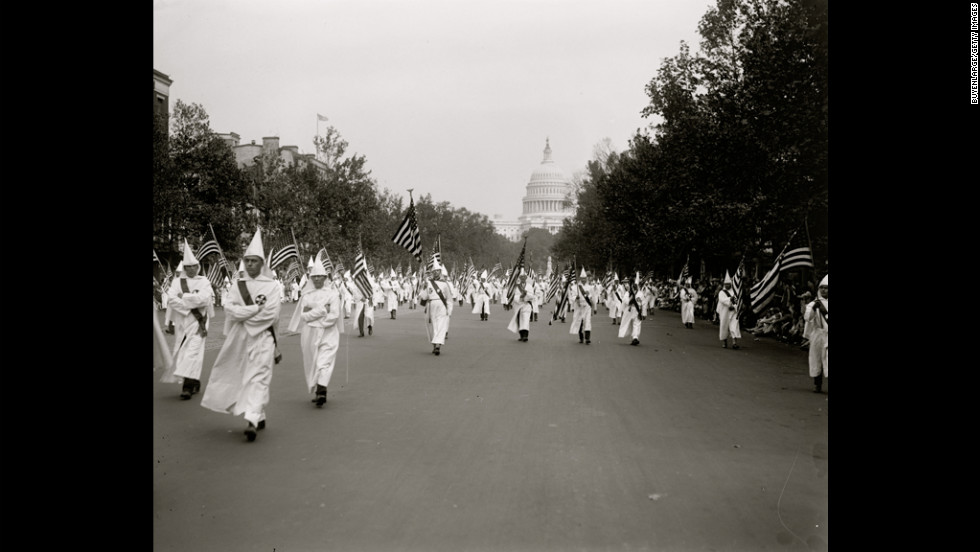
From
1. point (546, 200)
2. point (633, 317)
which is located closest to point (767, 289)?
point (633, 317)

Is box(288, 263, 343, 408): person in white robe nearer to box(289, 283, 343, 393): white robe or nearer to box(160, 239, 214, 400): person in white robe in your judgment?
box(289, 283, 343, 393): white robe

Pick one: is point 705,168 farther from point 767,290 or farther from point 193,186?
point 193,186

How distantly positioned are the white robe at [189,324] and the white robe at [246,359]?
79.4 inches

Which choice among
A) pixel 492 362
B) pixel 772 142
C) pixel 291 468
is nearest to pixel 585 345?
pixel 492 362

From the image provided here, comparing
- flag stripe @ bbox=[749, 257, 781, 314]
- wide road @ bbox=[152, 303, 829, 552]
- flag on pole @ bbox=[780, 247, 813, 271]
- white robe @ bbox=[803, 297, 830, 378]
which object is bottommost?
wide road @ bbox=[152, 303, 829, 552]

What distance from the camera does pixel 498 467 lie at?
6.04 m

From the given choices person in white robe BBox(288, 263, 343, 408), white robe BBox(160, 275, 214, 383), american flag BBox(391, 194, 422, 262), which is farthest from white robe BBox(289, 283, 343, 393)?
american flag BBox(391, 194, 422, 262)

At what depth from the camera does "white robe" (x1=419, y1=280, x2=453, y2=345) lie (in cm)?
1545

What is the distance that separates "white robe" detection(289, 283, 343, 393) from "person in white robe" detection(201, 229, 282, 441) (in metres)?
1.38

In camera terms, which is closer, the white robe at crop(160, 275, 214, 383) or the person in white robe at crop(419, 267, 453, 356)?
the white robe at crop(160, 275, 214, 383)

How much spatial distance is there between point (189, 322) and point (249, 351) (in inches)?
116
